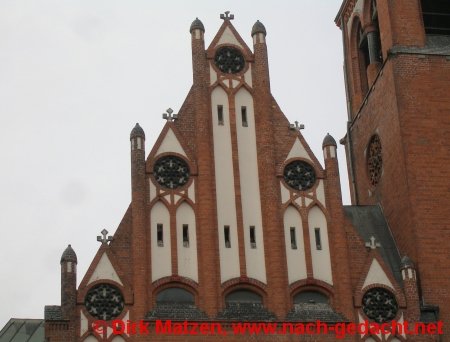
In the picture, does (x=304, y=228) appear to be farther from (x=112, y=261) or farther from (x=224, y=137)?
(x=112, y=261)

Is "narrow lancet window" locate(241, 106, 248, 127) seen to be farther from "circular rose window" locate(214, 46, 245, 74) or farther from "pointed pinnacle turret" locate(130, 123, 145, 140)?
"pointed pinnacle turret" locate(130, 123, 145, 140)

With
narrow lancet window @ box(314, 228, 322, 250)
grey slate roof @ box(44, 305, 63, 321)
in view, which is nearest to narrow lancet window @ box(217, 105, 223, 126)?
narrow lancet window @ box(314, 228, 322, 250)

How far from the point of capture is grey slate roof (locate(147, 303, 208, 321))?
103 ft

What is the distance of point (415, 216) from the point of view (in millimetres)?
35219

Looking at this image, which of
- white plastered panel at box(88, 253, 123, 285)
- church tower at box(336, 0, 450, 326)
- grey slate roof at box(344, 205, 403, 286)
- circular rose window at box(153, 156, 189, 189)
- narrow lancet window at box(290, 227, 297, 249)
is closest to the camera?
white plastered panel at box(88, 253, 123, 285)

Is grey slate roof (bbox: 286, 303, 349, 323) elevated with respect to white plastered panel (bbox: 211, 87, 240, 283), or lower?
lower

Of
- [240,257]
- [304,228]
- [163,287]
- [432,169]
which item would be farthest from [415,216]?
[163,287]

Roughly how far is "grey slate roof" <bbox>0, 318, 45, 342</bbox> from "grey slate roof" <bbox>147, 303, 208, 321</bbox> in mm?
8646

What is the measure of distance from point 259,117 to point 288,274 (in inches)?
226

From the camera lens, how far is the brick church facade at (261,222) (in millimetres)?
31734

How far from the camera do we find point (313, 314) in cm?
3231

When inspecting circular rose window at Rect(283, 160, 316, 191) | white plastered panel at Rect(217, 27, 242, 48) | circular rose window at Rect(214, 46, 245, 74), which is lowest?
circular rose window at Rect(283, 160, 316, 191)

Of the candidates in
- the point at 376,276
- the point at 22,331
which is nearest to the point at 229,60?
the point at 376,276

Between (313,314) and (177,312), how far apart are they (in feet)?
14.0
